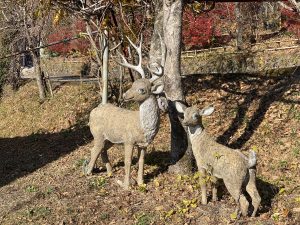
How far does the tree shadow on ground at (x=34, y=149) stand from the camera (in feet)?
37.0

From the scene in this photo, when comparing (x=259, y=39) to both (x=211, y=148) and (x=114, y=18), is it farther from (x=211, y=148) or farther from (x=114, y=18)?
(x=211, y=148)

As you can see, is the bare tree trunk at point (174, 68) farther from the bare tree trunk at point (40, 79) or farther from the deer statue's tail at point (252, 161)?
the bare tree trunk at point (40, 79)

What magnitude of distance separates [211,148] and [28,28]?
509 inches

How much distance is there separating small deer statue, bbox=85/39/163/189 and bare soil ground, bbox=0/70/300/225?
63 centimetres

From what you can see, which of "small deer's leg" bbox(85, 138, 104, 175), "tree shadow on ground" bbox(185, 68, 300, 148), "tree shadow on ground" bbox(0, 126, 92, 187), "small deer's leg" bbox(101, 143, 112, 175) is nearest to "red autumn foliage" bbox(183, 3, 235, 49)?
"tree shadow on ground" bbox(185, 68, 300, 148)

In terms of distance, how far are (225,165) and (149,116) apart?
163 centimetres

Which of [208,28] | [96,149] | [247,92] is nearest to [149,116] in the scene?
[96,149]

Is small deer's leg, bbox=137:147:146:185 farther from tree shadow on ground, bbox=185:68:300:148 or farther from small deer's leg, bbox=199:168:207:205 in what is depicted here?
tree shadow on ground, bbox=185:68:300:148

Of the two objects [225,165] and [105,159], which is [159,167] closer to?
[105,159]

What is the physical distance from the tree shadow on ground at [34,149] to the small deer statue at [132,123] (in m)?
3.28

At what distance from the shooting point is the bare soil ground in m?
6.78

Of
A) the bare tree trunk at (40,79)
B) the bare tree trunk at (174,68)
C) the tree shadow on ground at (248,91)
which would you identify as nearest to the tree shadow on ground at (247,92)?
the tree shadow on ground at (248,91)

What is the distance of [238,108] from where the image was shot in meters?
11.5

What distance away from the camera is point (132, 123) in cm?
746
